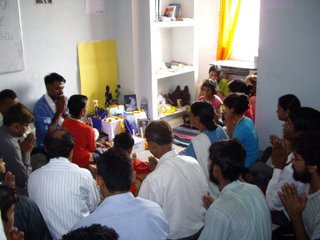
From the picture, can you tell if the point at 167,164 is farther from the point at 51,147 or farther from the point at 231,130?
the point at 231,130

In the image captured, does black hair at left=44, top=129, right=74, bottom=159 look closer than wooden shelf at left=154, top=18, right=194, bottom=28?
Yes

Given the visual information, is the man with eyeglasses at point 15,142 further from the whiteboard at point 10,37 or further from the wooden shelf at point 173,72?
the wooden shelf at point 173,72

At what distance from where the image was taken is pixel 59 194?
1.97 m

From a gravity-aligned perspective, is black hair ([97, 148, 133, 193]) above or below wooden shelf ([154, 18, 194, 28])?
below

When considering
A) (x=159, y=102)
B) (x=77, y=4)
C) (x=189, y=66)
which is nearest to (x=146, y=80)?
(x=159, y=102)

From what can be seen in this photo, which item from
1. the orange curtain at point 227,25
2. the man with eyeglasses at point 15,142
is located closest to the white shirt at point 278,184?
the man with eyeglasses at point 15,142

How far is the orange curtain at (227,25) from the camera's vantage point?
5.59m

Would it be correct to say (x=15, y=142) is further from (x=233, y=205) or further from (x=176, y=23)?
(x=176, y=23)

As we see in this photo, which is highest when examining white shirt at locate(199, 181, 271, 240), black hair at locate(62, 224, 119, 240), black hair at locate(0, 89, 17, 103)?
black hair at locate(62, 224, 119, 240)

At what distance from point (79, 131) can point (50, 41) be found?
1.49 m

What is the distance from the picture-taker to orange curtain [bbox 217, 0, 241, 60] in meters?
5.59

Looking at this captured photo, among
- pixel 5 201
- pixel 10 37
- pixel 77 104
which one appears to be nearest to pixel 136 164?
pixel 77 104

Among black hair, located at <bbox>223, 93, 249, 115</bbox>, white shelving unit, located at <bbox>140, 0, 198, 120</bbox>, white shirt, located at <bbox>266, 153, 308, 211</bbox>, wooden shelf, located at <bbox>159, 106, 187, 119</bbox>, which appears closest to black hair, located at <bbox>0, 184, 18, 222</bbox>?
white shirt, located at <bbox>266, 153, 308, 211</bbox>

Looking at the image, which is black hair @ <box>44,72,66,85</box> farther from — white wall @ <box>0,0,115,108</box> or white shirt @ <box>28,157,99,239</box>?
white shirt @ <box>28,157,99,239</box>
